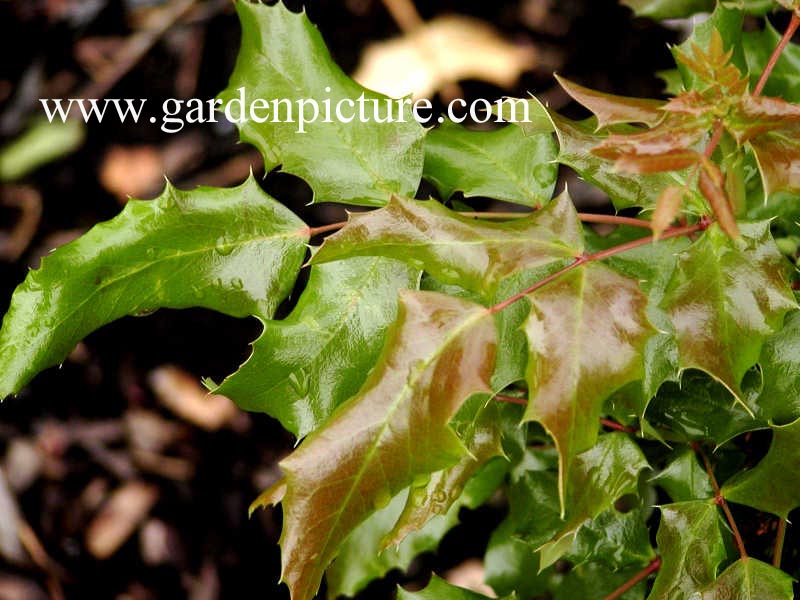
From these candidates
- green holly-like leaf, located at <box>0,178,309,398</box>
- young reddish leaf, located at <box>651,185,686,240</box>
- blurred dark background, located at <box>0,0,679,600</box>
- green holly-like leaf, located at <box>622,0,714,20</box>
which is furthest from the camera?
blurred dark background, located at <box>0,0,679,600</box>

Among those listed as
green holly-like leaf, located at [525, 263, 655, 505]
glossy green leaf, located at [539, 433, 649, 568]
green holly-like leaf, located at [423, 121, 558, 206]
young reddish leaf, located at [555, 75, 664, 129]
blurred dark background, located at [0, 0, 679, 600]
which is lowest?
blurred dark background, located at [0, 0, 679, 600]

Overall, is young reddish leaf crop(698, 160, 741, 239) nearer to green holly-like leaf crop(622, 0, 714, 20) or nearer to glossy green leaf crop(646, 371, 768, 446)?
glossy green leaf crop(646, 371, 768, 446)

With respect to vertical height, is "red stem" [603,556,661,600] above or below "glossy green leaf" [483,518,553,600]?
above

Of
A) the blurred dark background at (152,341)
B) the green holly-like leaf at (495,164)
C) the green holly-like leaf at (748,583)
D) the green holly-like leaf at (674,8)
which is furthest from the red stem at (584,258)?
the blurred dark background at (152,341)

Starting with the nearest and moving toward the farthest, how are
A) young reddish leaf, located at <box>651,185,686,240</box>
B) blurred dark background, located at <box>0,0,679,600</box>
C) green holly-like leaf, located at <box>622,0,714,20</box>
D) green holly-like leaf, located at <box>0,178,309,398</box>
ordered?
young reddish leaf, located at <box>651,185,686,240</box> < green holly-like leaf, located at <box>0,178,309,398</box> < green holly-like leaf, located at <box>622,0,714,20</box> < blurred dark background, located at <box>0,0,679,600</box>

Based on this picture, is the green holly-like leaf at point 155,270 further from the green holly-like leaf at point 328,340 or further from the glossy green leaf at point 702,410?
the glossy green leaf at point 702,410

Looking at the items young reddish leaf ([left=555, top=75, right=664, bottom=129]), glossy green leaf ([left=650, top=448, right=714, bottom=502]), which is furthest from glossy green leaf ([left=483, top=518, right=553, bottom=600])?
young reddish leaf ([left=555, top=75, right=664, bottom=129])

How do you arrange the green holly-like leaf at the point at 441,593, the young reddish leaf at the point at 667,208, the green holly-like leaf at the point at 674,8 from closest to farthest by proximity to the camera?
the young reddish leaf at the point at 667,208
the green holly-like leaf at the point at 441,593
the green holly-like leaf at the point at 674,8
